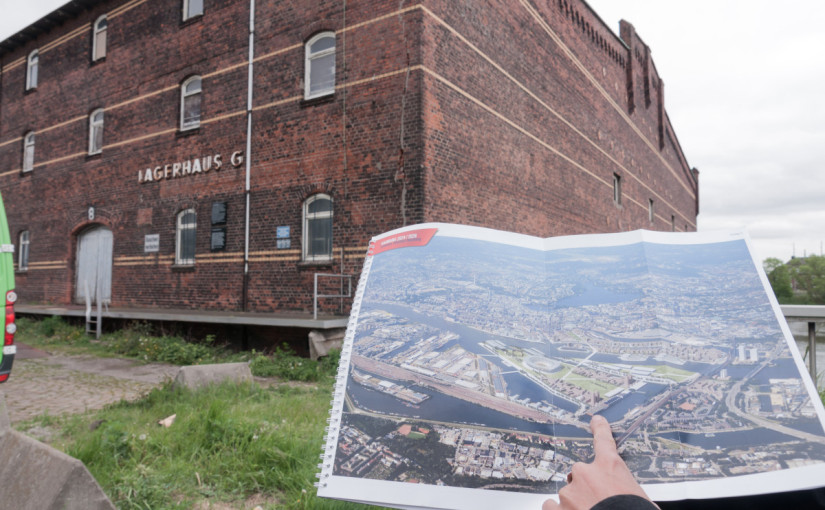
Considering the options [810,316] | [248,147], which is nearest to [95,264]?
[248,147]

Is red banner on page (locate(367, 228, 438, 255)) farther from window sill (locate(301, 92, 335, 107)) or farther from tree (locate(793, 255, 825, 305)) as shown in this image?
window sill (locate(301, 92, 335, 107))

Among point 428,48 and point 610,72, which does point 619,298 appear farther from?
point 610,72

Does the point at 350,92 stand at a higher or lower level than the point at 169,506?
higher

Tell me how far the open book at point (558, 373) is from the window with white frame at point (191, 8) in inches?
551

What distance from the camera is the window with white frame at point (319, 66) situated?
10.5 meters

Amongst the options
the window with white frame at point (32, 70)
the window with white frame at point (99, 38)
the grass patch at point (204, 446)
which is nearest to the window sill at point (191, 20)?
the window with white frame at point (99, 38)

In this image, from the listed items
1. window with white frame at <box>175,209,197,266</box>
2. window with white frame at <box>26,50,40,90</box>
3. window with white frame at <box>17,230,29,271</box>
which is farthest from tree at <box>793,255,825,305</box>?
window with white frame at <box>26,50,40,90</box>

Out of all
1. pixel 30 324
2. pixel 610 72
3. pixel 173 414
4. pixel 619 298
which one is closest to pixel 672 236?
pixel 619 298

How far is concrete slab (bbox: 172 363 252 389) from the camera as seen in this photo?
5762mm

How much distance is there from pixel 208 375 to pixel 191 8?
11.1 meters

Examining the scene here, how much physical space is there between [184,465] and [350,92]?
793 cm

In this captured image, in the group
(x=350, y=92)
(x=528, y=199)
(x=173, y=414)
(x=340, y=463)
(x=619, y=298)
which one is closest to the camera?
(x=340, y=463)

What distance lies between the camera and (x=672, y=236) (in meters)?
1.48

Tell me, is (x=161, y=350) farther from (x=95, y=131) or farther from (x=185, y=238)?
(x=95, y=131)
